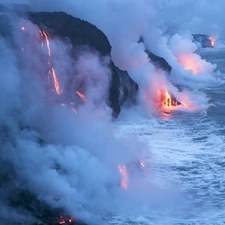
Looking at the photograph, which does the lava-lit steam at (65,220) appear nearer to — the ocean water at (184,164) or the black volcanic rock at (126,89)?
the ocean water at (184,164)

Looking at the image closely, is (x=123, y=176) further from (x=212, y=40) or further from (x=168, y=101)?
(x=212, y=40)

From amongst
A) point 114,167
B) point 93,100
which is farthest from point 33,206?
point 93,100

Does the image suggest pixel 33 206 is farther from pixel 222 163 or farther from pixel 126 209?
pixel 222 163

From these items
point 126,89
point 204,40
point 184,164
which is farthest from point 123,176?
point 204,40

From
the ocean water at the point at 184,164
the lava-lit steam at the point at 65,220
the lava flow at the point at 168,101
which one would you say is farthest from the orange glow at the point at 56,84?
the lava flow at the point at 168,101

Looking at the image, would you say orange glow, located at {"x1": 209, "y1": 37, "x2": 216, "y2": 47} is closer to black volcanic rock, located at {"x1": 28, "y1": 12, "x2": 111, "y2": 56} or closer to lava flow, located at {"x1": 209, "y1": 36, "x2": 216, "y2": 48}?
lava flow, located at {"x1": 209, "y1": 36, "x2": 216, "y2": 48}
